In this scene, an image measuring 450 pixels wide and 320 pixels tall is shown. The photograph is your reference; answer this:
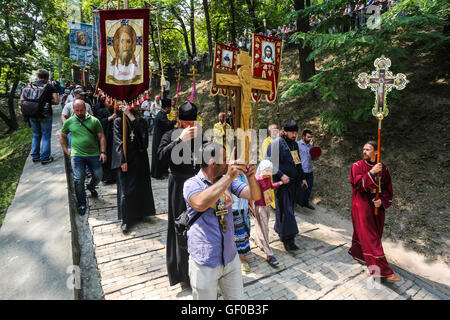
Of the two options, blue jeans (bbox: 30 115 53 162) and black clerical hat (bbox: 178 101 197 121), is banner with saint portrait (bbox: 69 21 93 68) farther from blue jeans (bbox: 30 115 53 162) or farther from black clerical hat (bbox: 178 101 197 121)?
black clerical hat (bbox: 178 101 197 121)

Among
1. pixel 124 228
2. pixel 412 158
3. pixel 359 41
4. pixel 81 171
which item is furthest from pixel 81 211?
pixel 412 158

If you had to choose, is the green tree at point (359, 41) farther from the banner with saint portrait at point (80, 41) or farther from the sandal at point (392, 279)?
the banner with saint portrait at point (80, 41)

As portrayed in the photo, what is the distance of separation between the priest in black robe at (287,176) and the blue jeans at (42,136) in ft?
17.9

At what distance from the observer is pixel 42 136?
256 inches

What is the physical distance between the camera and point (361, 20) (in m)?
14.4

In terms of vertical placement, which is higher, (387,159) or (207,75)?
(207,75)

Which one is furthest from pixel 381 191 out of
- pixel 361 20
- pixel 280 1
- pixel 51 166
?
pixel 280 1

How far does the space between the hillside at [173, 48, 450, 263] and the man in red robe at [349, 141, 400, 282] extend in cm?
199

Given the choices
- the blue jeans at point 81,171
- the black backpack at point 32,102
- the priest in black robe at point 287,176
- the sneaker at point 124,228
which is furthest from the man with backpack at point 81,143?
the priest in black robe at point 287,176

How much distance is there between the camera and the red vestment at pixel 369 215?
13.7 feet

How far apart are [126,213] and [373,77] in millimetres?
5099

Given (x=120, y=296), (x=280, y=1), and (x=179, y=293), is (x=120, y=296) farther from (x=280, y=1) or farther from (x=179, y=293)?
(x=280, y=1)

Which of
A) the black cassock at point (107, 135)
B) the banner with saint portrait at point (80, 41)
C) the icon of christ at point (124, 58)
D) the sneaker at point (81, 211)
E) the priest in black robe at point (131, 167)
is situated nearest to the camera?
the icon of christ at point (124, 58)

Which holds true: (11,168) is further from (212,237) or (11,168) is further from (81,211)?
(212,237)
